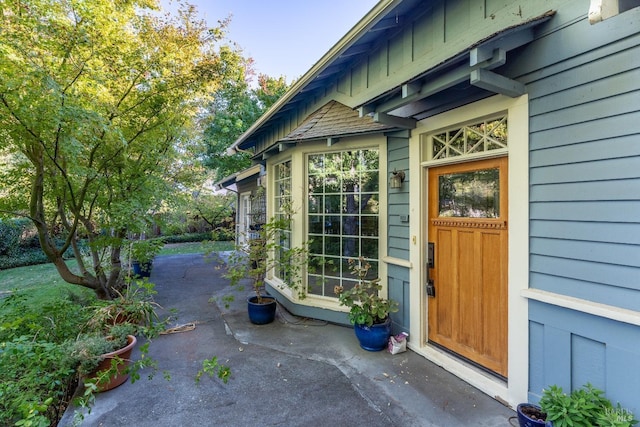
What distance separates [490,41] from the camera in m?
2.08

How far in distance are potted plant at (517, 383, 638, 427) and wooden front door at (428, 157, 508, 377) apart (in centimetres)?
71

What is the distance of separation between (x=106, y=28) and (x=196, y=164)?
427 cm

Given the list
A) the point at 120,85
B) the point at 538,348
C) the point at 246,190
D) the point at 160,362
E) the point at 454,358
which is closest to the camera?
the point at 538,348

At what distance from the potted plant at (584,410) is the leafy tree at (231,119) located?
1288 cm

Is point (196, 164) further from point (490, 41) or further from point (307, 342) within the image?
point (490, 41)

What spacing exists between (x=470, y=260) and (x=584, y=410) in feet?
4.44

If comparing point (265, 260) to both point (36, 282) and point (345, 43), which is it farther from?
point (36, 282)

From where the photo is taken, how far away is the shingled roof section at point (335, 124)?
3.84 m

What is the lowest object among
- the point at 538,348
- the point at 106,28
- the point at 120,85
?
the point at 538,348

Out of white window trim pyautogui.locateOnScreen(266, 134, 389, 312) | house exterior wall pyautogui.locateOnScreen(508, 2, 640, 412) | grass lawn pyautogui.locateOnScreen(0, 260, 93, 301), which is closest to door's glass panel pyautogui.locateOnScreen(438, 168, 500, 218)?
house exterior wall pyautogui.locateOnScreen(508, 2, 640, 412)

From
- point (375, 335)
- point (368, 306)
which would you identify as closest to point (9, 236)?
point (368, 306)

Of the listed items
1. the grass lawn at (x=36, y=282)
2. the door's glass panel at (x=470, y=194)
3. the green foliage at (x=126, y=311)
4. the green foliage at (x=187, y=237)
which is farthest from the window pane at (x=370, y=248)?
the green foliage at (x=187, y=237)

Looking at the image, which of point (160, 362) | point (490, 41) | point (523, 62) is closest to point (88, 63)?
point (160, 362)

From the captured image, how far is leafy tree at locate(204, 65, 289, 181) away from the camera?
13.5 m
